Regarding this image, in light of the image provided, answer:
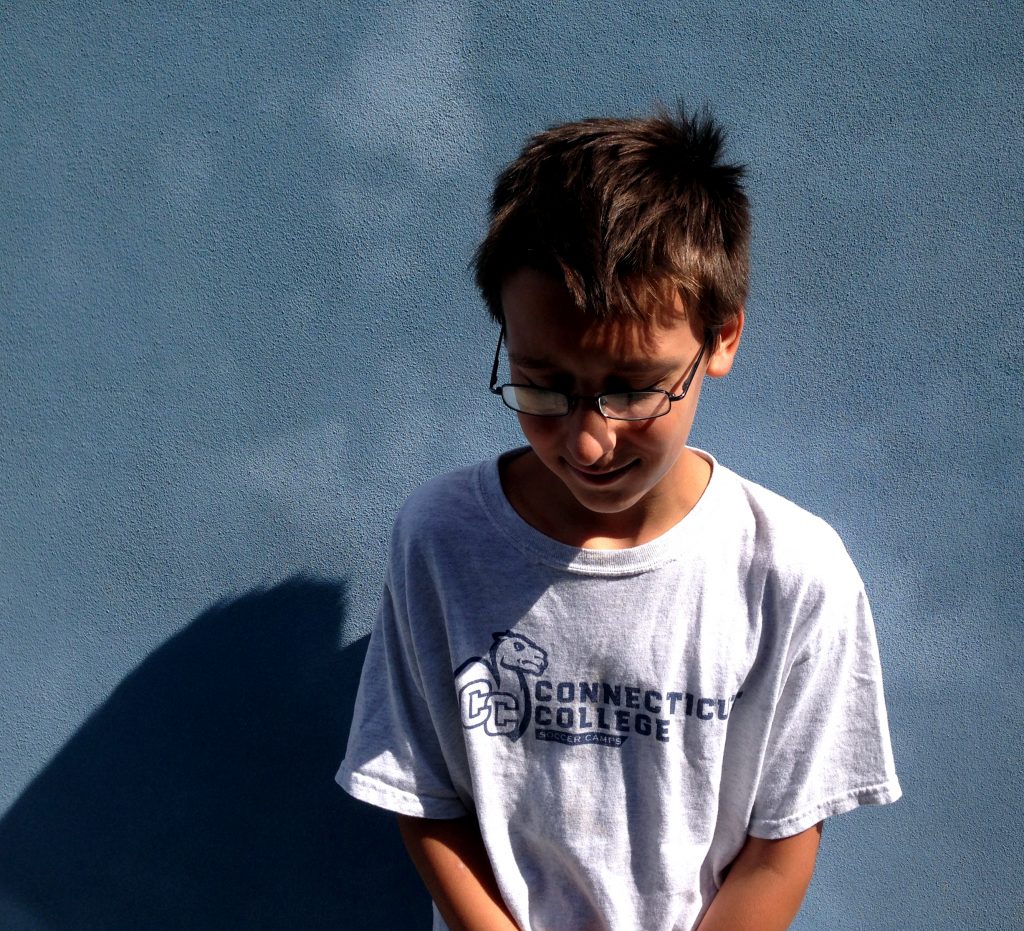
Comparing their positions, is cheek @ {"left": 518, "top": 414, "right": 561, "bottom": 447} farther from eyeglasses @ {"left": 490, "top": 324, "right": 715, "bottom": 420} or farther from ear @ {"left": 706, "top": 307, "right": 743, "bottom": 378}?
ear @ {"left": 706, "top": 307, "right": 743, "bottom": 378}

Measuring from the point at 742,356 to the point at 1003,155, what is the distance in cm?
45

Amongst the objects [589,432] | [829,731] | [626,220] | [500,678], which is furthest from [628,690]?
[626,220]

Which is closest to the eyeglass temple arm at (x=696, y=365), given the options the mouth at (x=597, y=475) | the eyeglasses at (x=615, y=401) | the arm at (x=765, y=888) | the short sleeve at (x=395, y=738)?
the eyeglasses at (x=615, y=401)

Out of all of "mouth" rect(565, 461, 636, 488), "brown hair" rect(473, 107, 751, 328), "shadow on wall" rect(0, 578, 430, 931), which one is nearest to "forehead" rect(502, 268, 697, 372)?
"brown hair" rect(473, 107, 751, 328)

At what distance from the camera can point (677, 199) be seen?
1133 millimetres

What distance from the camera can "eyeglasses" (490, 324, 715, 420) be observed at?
43.8 inches

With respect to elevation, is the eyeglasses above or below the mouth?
above

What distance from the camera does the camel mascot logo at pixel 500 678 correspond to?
131 cm

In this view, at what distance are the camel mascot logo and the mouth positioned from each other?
27cm

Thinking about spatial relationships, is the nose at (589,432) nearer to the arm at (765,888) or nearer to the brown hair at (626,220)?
the brown hair at (626,220)

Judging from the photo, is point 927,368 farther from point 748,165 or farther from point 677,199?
point 677,199

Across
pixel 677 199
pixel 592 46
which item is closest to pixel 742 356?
pixel 677 199

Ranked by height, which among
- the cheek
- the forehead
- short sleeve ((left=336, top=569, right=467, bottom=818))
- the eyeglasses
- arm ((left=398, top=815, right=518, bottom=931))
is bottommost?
arm ((left=398, top=815, right=518, bottom=931))

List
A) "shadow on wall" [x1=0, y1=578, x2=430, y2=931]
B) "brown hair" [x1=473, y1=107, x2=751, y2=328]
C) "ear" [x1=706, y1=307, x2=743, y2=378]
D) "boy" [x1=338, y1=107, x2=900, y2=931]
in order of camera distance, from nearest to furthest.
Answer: "brown hair" [x1=473, y1=107, x2=751, y2=328]
"ear" [x1=706, y1=307, x2=743, y2=378]
"boy" [x1=338, y1=107, x2=900, y2=931]
"shadow on wall" [x1=0, y1=578, x2=430, y2=931]
